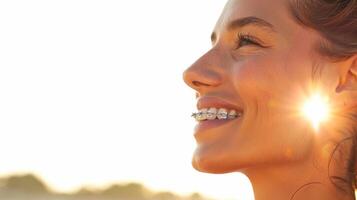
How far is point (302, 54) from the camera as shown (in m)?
2.79

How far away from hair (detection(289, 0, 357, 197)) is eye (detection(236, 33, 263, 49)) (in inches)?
8.5

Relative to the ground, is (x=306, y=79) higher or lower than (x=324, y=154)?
higher

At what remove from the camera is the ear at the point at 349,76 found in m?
2.75

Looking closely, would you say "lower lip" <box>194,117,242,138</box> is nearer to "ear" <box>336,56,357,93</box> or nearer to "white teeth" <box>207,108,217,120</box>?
"white teeth" <box>207,108,217,120</box>

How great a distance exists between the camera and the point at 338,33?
2.80 metres

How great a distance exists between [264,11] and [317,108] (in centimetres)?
52

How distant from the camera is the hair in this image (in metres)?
2.76

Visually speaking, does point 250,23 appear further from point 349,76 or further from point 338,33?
point 349,76

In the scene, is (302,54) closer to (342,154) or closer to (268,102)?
(268,102)

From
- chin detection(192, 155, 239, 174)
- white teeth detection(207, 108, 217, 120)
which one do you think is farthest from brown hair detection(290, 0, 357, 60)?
chin detection(192, 155, 239, 174)

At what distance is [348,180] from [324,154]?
19 centimetres

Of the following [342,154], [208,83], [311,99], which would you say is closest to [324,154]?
[342,154]

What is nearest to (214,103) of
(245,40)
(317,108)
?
(245,40)

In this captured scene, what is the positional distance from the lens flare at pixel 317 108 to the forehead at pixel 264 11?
0.37m
